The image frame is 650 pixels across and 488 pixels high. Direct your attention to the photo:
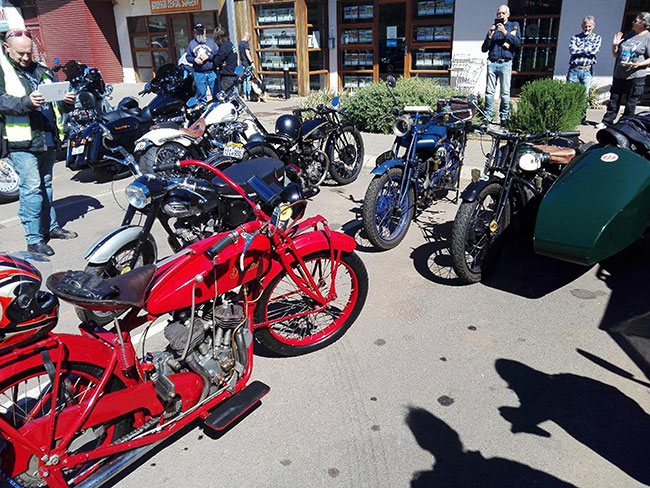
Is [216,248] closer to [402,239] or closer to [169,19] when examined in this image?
[402,239]

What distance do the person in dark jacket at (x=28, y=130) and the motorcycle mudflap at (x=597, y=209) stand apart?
451 centimetres

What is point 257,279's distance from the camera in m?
3.14

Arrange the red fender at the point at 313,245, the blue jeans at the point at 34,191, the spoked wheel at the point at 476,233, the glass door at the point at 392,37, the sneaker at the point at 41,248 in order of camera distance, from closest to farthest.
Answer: the red fender at the point at 313,245 < the spoked wheel at the point at 476,233 < the blue jeans at the point at 34,191 < the sneaker at the point at 41,248 < the glass door at the point at 392,37

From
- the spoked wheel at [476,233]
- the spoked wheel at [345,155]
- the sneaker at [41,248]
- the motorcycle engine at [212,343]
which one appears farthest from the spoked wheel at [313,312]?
the spoked wheel at [345,155]

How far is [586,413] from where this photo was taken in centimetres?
307

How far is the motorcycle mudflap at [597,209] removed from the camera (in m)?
3.81

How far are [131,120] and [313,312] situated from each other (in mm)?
6006

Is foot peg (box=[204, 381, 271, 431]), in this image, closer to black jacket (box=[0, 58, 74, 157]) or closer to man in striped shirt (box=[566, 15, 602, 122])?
black jacket (box=[0, 58, 74, 157])

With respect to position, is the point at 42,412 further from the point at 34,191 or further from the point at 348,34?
the point at 348,34

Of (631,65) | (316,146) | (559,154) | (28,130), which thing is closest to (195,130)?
(316,146)

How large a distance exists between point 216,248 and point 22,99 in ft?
11.6

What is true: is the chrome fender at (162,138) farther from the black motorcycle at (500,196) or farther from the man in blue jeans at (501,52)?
the man in blue jeans at (501,52)

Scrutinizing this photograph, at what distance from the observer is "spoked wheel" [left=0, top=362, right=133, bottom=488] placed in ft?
7.47

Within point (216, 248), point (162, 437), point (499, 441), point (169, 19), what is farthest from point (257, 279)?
point (169, 19)
